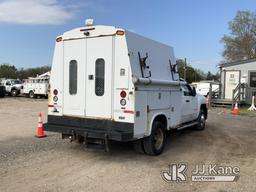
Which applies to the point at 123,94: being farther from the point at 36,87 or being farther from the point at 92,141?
the point at 36,87

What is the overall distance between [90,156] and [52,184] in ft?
6.37

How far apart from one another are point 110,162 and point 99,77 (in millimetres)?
1911

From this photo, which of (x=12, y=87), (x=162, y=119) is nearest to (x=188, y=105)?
(x=162, y=119)

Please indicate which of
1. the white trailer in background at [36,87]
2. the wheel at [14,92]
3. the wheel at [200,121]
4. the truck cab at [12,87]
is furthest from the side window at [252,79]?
the wheel at [14,92]

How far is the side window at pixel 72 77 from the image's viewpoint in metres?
7.21

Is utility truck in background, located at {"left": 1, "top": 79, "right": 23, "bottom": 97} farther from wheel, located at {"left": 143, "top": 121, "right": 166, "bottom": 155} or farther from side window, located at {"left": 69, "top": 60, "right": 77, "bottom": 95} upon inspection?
wheel, located at {"left": 143, "top": 121, "right": 166, "bottom": 155}

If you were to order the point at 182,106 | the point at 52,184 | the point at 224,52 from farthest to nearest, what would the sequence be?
the point at 224,52, the point at 182,106, the point at 52,184

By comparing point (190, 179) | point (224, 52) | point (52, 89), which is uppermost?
point (224, 52)

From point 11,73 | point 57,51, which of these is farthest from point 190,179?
point 11,73

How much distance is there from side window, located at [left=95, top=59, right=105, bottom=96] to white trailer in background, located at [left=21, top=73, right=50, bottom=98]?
82.2ft

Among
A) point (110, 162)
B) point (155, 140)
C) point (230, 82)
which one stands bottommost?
point (110, 162)

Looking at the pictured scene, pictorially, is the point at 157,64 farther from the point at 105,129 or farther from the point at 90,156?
the point at 90,156

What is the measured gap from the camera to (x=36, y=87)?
104ft

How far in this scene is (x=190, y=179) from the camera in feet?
19.0
